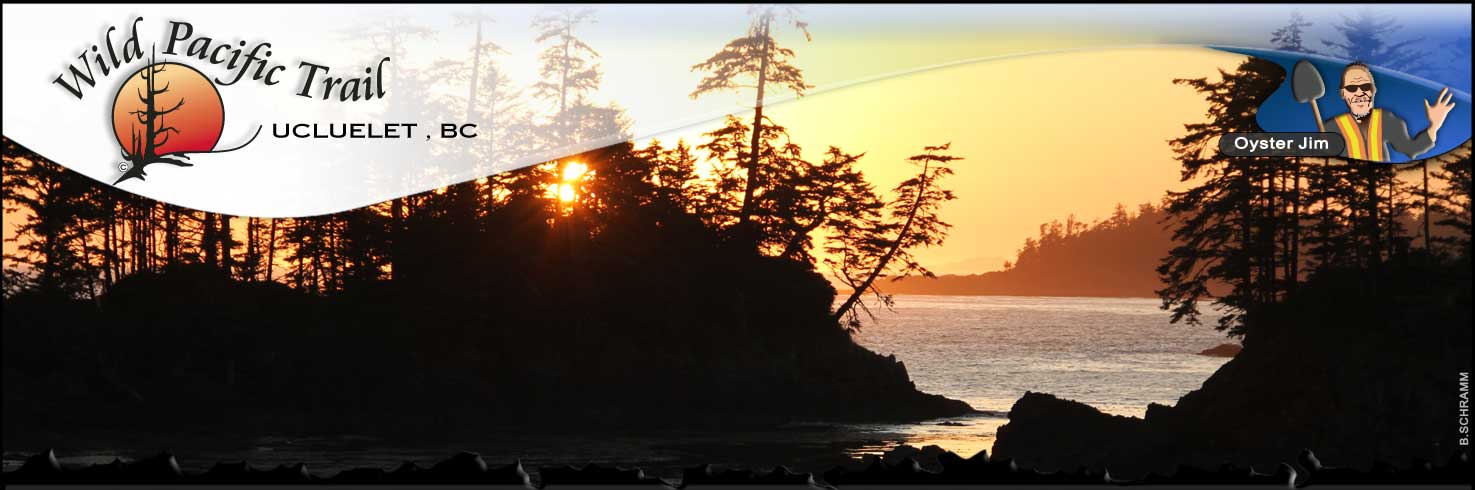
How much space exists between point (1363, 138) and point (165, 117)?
9.09 m

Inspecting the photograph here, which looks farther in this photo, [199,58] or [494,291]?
[494,291]

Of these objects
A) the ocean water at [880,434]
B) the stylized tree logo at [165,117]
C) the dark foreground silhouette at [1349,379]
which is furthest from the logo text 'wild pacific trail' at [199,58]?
the dark foreground silhouette at [1349,379]

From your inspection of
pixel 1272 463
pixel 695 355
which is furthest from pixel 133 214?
pixel 1272 463

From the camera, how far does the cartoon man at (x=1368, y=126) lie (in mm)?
8703

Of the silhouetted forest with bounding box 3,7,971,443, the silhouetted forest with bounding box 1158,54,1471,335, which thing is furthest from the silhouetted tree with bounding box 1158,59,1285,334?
the silhouetted forest with bounding box 3,7,971,443

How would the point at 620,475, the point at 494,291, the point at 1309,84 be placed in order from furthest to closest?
the point at 494,291, the point at 1309,84, the point at 620,475

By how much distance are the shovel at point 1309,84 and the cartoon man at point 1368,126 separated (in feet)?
0.40

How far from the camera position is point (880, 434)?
1666 cm

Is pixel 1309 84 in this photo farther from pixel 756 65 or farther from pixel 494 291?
pixel 494 291

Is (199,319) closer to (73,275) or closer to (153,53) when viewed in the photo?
(73,275)

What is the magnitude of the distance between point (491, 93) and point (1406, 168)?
28.9ft

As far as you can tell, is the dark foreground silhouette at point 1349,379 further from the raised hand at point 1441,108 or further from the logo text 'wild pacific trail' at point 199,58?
the logo text 'wild pacific trail' at point 199,58

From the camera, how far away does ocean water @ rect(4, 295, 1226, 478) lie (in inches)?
460

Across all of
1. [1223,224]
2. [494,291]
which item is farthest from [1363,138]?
[494,291]
